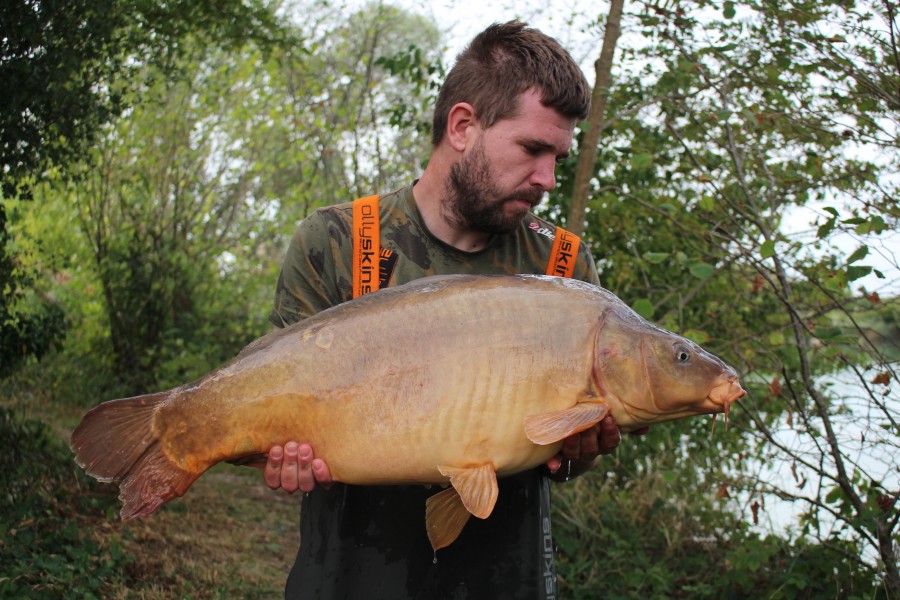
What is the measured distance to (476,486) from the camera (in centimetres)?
165

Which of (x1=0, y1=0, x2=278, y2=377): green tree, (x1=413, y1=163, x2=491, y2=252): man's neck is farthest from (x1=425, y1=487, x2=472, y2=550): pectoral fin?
(x1=0, y1=0, x2=278, y2=377): green tree

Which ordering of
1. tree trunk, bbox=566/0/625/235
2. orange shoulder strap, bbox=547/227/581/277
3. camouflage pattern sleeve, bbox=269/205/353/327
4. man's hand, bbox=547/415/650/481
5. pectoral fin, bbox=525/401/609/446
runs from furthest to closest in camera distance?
tree trunk, bbox=566/0/625/235 → orange shoulder strap, bbox=547/227/581/277 → camouflage pattern sleeve, bbox=269/205/353/327 → man's hand, bbox=547/415/650/481 → pectoral fin, bbox=525/401/609/446

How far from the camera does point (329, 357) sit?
5.71ft

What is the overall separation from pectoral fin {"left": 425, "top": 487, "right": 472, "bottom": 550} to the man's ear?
0.83 m

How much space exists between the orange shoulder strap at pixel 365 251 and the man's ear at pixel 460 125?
269 mm

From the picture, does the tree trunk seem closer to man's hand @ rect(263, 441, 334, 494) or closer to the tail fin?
man's hand @ rect(263, 441, 334, 494)

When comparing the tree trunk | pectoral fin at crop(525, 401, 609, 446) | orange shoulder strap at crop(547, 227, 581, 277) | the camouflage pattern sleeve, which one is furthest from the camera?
the tree trunk

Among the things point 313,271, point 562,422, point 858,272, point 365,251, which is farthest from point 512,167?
point 858,272

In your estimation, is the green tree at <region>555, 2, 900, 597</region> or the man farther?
the green tree at <region>555, 2, 900, 597</region>

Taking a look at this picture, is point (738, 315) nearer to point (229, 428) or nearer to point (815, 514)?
point (815, 514)

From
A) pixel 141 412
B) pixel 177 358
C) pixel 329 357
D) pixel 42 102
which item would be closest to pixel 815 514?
pixel 329 357

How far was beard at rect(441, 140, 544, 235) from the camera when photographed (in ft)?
6.50

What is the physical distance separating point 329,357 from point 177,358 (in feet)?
17.1

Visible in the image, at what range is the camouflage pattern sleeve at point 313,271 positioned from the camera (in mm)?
2014
